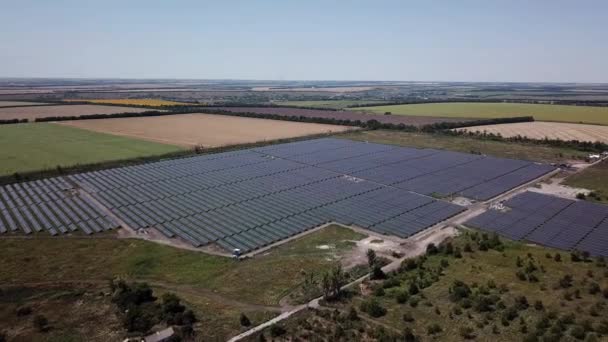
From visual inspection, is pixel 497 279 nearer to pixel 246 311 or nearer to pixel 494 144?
pixel 246 311

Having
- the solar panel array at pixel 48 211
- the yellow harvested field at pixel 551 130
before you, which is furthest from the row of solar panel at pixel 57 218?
the yellow harvested field at pixel 551 130

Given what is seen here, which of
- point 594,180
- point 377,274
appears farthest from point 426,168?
point 377,274

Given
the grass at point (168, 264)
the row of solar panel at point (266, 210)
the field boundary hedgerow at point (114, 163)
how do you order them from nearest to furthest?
the grass at point (168, 264) → the row of solar panel at point (266, 210) → the field boundary hedgerow at point (114, 163)

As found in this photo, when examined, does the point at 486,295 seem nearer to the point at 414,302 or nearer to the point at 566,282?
the point at 414,302

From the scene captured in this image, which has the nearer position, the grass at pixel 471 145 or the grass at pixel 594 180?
the grass at pixel 594 180

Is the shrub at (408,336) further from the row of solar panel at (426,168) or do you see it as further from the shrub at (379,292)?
the row of solar panel at (426,168)

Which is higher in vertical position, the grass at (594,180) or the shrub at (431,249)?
the grass at (594,180)

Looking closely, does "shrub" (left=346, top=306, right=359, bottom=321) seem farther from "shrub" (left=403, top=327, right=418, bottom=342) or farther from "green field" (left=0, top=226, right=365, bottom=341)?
"green field" (left=0, top=226, right=365, bottom=341)
